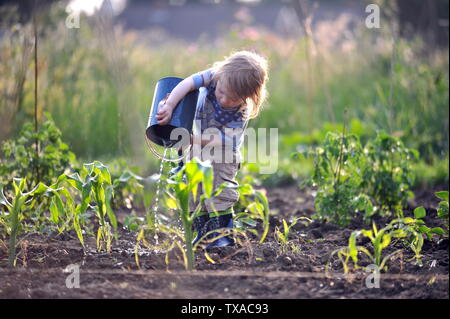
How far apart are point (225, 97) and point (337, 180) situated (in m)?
0.83

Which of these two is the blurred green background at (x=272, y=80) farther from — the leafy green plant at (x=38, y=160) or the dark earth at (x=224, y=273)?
the dark earth at (x=224, y=273)

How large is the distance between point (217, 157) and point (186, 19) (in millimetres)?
27061

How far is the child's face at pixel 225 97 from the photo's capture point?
255 centimetres

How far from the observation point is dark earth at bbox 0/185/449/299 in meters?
2.00

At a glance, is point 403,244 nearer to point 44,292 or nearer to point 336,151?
point 336,151

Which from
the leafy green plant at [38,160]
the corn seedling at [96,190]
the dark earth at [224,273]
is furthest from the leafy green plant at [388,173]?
the leafy green plant at [38,160]

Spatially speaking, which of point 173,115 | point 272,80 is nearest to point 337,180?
point 173,115

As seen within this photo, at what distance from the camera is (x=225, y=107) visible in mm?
2666

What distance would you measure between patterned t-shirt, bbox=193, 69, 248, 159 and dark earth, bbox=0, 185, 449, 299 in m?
0.52

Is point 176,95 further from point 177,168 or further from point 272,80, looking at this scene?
point 272,80

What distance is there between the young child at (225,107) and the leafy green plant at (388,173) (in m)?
0.78

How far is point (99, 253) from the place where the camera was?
2.51 metres
